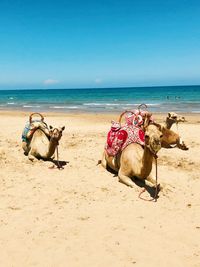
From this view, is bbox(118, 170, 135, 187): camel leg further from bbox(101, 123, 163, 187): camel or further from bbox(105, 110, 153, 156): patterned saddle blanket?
bbox(105, 110, 153, 156): patterned saddle blanket

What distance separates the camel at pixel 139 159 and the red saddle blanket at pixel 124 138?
0.12 metres

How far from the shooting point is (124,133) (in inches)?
351

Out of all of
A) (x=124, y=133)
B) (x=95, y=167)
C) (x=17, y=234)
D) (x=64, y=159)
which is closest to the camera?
(x=17, y=234)

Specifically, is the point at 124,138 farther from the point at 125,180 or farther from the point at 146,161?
the point at 146,161

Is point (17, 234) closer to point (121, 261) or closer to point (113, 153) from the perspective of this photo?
point (121, 261)

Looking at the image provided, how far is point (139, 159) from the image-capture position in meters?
8.03

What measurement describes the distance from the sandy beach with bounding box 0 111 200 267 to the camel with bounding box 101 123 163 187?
0.91 feet

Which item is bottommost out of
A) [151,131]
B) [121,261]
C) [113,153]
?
[121,261]

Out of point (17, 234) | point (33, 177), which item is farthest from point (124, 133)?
point (17, 234)

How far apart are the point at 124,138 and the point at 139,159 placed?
973 millimetres

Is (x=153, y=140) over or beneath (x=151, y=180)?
over

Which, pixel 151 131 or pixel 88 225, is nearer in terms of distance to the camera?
pixel 88 225

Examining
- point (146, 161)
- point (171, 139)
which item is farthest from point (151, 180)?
point (171, 139)

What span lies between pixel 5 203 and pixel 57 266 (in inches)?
102
